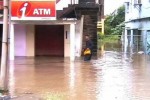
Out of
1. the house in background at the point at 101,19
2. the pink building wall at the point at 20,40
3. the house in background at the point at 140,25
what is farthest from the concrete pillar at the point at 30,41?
the house in background at the point at 140,25

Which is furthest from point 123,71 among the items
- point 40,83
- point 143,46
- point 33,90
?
point 143,46

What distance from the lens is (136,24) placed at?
42.8m

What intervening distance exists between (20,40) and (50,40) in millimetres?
2272

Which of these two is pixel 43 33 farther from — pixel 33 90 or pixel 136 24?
pixel 33 90

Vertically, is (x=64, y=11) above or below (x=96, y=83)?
above

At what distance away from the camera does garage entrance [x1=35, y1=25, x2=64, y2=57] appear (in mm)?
32062

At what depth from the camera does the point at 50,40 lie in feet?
106

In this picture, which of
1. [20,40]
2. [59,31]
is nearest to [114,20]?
[59,31]

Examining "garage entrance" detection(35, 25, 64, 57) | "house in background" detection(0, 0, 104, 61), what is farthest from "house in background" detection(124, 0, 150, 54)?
"garage entrance" detection(35, 25, 64, 57)

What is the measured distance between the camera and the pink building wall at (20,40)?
30953 mm

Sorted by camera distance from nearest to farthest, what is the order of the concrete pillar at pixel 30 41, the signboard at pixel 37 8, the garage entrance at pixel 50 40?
the signboard at pixel 37 8 → the concrete pillar at pixel 30 41 → the garage entrance at pixel 50 40

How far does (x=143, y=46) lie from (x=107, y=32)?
→ 117ft

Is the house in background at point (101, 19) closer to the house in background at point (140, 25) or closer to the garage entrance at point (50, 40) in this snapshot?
the house in background at point (140, 25)

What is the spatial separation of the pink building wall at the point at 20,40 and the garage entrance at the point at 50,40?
1.20m
